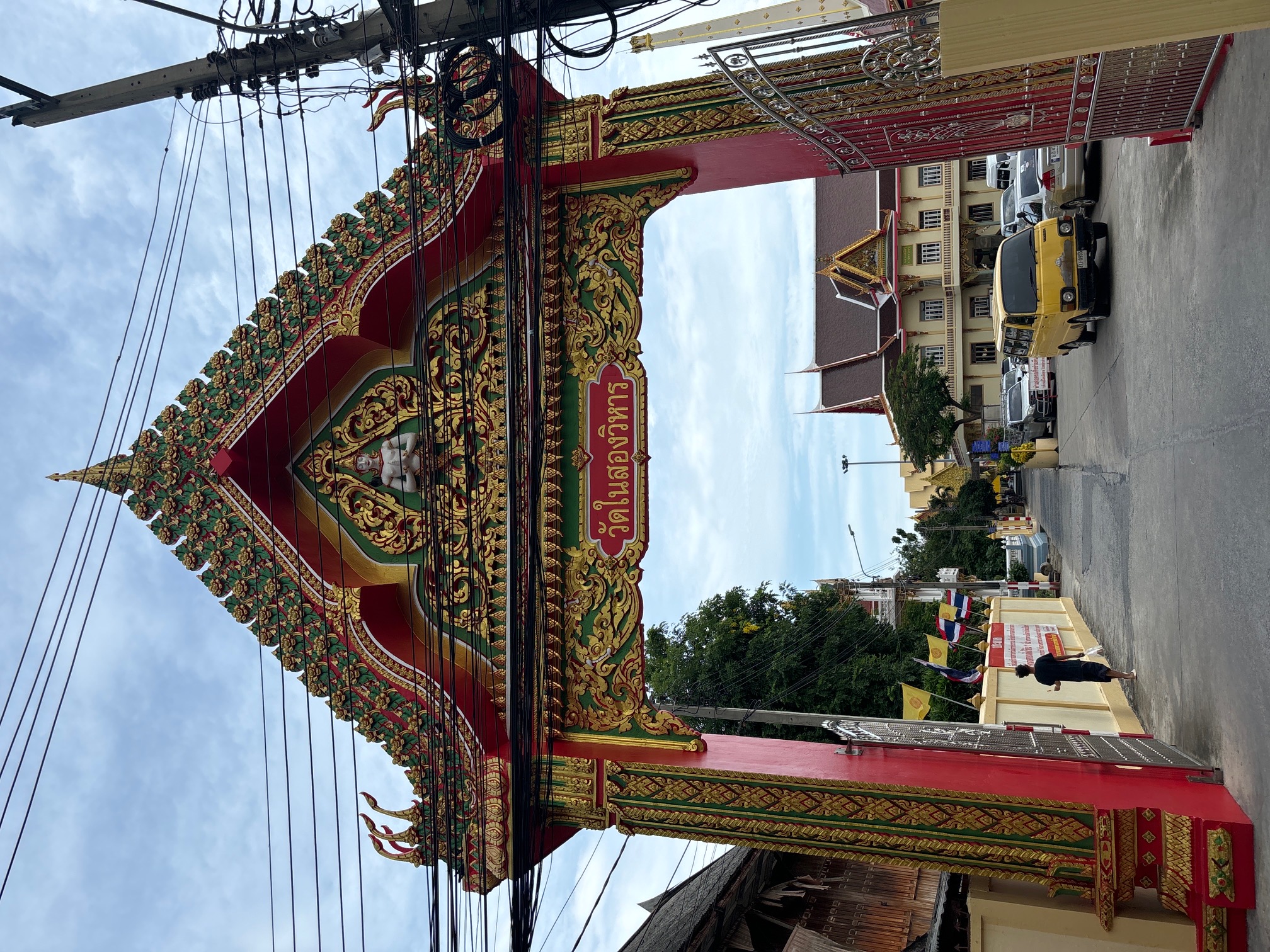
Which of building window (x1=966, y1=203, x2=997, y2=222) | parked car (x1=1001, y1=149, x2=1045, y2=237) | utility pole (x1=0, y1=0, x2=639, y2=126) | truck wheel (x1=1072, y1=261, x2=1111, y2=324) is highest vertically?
building window (x1=966, y1=203, x2=997, y2=222)

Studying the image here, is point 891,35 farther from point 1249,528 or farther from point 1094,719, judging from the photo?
point 1094,719

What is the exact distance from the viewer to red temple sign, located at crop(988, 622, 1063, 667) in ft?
35.2

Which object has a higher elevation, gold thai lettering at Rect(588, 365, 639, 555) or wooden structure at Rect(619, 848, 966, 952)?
gold thai lettering at Rect(588, 365, 639, 555)

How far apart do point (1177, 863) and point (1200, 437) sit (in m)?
2.86

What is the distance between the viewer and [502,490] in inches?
229

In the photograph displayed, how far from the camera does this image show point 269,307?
612 cm

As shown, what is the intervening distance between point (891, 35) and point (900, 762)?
4.20 metres

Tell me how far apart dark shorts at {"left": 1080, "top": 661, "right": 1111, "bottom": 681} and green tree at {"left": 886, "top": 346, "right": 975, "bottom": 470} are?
1715 cm

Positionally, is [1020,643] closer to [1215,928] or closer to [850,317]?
[1215,928]

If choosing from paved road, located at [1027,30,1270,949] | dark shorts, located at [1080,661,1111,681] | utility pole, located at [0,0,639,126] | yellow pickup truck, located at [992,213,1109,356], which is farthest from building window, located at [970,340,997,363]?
utility pole, located at [0,0,639,126]

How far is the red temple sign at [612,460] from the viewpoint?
18.3 ft

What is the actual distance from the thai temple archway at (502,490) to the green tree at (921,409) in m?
18.6

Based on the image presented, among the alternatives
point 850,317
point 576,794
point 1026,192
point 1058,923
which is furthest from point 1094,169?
point 850,317

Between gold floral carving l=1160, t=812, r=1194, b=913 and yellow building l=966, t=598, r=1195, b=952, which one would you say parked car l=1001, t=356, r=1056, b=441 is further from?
gold floral carving l=1160, t=812, r=1194, b=913
